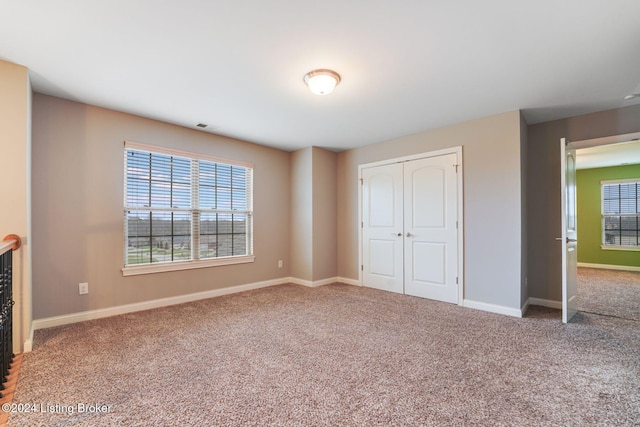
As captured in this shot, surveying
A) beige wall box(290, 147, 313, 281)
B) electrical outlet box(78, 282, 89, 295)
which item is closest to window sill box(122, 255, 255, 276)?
electrical outlet box(78, 282, 89, 295)

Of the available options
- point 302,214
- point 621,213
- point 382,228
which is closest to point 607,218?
point 621,213

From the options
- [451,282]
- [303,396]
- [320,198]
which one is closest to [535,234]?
[451,282]

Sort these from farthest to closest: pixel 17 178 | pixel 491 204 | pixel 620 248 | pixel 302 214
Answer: pixel 620 248
pixel 302 214
pixel 491 204
pixel 17 178

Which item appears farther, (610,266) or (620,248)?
(610,266)

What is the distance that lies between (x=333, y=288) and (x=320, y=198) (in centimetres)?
155

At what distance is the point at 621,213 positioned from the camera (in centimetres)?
679

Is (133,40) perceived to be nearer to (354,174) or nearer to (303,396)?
(303,396)

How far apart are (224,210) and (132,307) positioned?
1.73 m

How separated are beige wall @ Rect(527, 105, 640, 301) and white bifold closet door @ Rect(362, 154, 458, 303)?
1.04 meters

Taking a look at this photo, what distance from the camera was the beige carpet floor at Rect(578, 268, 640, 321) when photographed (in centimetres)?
369

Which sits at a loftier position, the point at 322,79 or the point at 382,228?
the point at 322,79

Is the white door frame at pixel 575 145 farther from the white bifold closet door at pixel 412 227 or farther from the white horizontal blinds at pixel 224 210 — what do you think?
the white horizontal blinds at pixel 224 210

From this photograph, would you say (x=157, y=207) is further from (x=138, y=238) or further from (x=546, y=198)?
(x=546, y=198)

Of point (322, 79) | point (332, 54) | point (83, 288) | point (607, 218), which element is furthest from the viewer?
point (607, 218)
